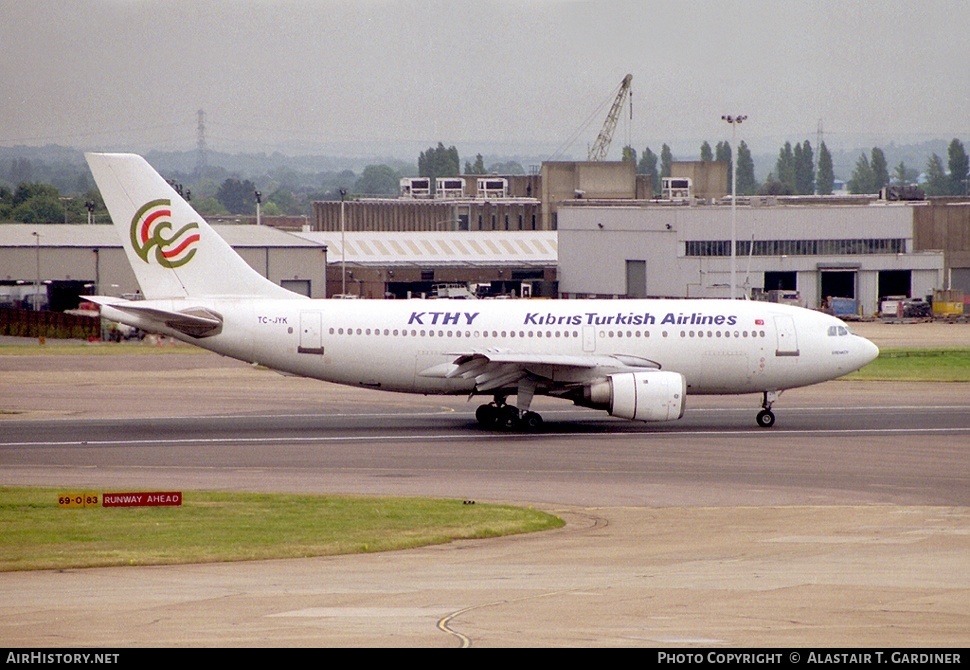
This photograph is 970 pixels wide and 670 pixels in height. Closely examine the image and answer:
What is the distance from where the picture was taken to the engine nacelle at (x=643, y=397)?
137 feet

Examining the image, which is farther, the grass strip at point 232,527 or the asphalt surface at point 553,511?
the grass strip at point 232,527

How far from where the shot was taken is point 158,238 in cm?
4431

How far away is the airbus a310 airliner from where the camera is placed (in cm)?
4344

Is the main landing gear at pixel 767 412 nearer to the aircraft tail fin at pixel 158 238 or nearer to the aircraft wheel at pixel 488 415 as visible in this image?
the aircraft wheel at pixel 488 415

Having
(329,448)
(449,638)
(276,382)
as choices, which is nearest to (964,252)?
(276,382)

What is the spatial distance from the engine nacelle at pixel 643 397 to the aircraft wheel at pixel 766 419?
4.17m

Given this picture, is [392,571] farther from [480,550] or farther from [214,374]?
[214,374]

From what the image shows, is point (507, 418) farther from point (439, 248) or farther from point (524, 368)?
point (439, 248)

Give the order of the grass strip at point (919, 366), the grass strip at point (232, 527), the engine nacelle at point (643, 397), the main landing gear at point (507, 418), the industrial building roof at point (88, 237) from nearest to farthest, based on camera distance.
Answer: the grass strip at point (232, 527) → the engine nacelle at point (643, 397) → the main landing gear at point (507, 418) → the grass strip at point (919, 366) → the industrial building roof at point (88, 237)

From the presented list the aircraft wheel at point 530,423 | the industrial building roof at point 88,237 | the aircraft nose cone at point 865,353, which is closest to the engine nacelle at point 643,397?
the aircraft wheel at point 530,423

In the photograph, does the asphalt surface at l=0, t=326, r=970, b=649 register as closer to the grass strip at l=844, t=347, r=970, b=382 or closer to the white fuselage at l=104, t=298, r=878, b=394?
the white fuselage at l=104, t=298, r=878, b=394

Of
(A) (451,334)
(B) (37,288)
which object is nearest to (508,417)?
(A) (451,334)

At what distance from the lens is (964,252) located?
117 meters
